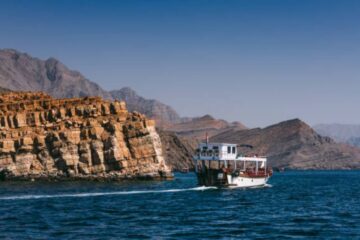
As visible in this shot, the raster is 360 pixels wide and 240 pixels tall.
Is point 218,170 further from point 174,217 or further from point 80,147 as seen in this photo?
point 80,147

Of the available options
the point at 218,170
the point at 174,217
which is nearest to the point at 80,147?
the point at 218,170

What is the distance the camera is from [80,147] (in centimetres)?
16025

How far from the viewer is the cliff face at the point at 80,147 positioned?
524 ft

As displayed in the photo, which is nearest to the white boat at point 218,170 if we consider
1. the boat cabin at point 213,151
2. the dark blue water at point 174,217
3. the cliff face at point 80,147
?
the boat cabin at point 213,151

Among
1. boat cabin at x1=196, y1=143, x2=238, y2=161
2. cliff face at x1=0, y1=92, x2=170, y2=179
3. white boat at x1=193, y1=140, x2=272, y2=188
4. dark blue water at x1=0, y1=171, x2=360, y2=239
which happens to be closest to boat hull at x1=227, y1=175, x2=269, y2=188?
white boat at x1=193, y1=140, x2=272, y2=188

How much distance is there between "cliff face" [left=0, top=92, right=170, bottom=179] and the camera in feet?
524

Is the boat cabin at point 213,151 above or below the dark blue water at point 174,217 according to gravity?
above

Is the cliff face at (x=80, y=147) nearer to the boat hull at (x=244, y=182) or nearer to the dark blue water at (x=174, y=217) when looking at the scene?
the boat hull at (x=244, y=182)

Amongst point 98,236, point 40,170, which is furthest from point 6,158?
point 98,236

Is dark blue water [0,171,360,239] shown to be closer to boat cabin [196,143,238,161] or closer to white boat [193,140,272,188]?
white boat [193,140,272,188]

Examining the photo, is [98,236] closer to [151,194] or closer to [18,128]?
[151,194]

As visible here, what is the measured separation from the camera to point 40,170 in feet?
525

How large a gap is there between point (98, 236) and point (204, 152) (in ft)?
219

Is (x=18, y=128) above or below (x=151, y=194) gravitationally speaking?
above
